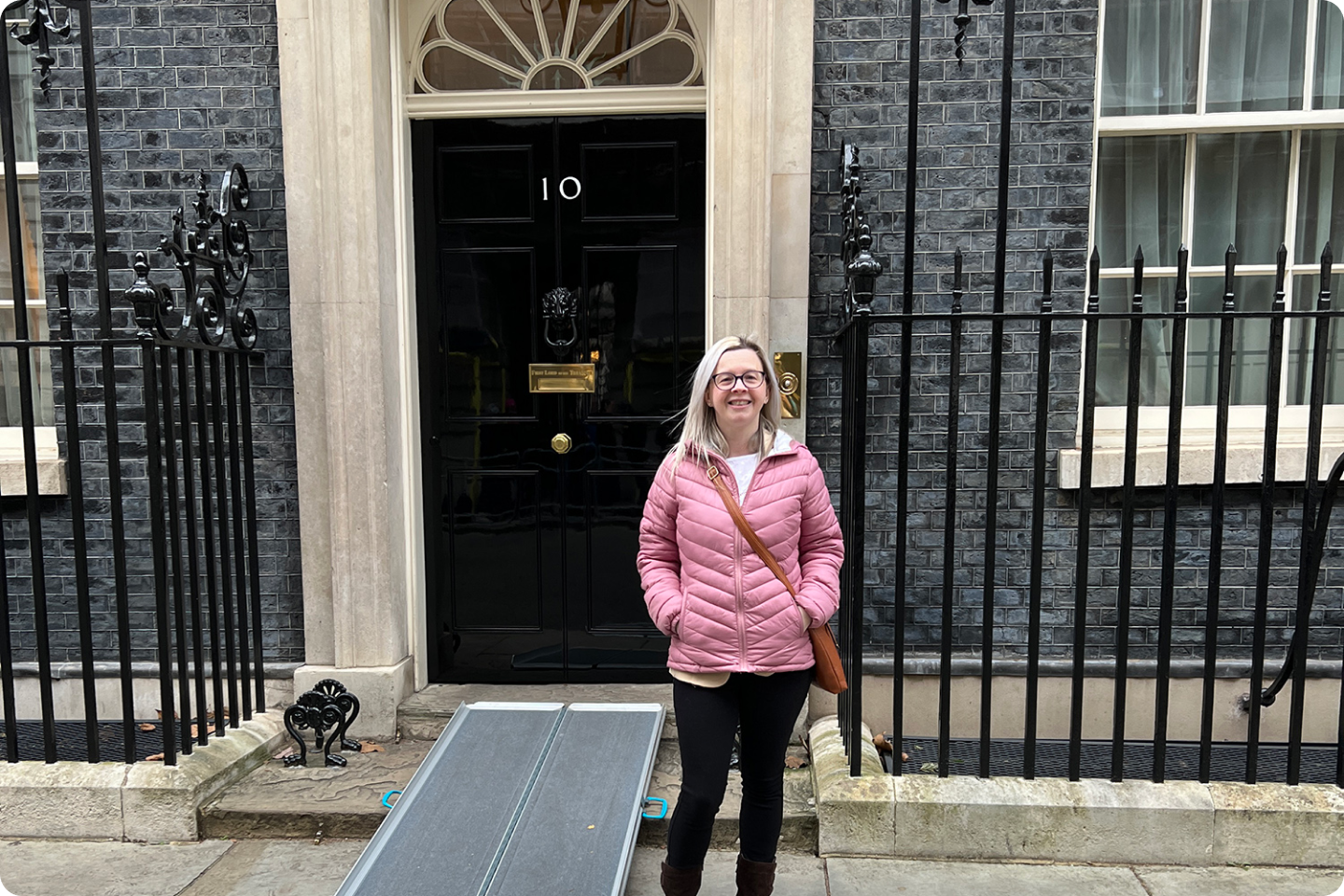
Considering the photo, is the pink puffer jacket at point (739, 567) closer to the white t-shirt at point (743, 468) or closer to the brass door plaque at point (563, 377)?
the white t-shirt at point (743, 468)

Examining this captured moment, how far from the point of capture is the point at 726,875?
311 centimetres

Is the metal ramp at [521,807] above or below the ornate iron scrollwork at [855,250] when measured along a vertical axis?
below

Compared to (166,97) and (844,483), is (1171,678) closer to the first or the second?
(844,483)

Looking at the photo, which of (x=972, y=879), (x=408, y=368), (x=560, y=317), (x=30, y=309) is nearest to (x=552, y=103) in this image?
(x=560, y=317)

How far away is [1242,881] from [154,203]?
17.2 ft

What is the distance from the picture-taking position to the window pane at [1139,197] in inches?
162

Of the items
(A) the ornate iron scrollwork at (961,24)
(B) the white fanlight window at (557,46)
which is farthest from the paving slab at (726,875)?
(B) the white fanlight window at (557,46)

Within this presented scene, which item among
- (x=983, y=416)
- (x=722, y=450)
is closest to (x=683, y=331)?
(x=983, y=416)

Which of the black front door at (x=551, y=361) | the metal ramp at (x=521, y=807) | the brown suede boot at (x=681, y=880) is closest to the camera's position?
the brown suede boot at (x=681, y=880)

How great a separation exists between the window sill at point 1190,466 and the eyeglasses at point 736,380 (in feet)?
6.79

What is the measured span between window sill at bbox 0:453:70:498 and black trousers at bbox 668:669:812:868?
3.39m

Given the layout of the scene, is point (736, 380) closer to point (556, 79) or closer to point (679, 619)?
point (679, 619)

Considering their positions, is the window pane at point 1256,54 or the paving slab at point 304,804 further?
the window pane at point 1256,54

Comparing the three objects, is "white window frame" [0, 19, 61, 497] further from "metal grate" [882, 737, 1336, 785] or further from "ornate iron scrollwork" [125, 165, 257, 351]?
"metal grate" [882, 737, 1336, 785]
